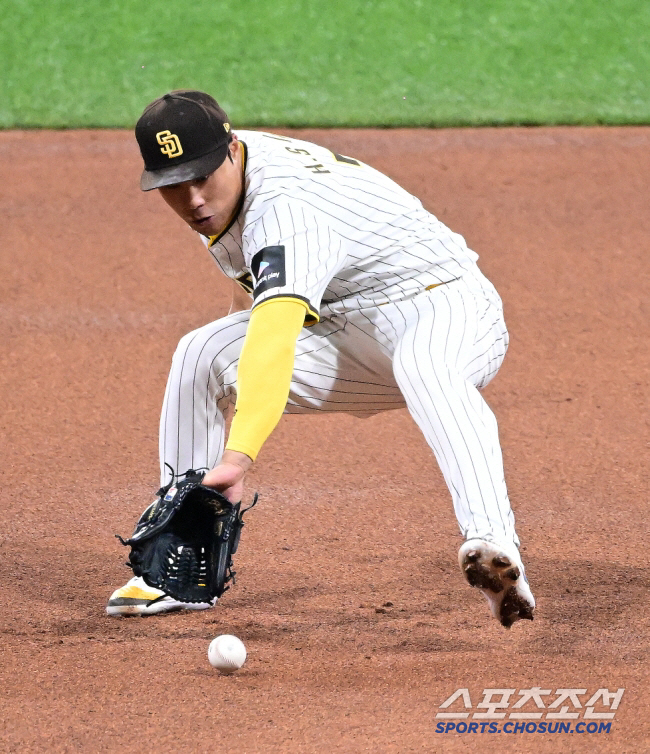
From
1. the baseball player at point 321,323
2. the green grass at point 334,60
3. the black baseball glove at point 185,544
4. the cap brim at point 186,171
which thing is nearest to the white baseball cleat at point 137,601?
the baseball player at point 321,323

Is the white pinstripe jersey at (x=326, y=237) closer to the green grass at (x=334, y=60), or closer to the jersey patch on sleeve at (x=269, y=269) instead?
the jersey patch on sleeve at (x=269, y=269)

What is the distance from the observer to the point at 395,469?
4.66 metres

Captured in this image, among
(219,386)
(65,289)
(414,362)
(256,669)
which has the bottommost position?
(65,289)

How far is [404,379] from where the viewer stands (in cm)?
307

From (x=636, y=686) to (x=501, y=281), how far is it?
151 inches

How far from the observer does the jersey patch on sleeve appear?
9.42ft

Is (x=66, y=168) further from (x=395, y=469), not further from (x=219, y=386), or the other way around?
(x=219, y=386)

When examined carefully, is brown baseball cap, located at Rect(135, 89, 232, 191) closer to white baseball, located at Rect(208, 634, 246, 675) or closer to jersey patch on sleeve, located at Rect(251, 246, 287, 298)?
jersey patch on sleeve, located at Rect(251, 246, 287, 298)

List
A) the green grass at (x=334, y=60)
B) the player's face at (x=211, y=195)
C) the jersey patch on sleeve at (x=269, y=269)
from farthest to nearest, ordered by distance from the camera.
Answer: the green grass at (x=334, y=60)
the player's face at (x=211, y=195)
the jersey patch on sleeve at (x=269, y=269)

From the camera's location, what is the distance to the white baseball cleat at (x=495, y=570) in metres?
2.79

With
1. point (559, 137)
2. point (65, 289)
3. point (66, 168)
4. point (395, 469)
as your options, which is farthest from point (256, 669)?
point (559, 137)

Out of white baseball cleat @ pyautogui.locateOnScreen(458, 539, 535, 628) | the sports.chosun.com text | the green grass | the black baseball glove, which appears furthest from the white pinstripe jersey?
the green grass

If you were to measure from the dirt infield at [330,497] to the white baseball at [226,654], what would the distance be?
55 mm

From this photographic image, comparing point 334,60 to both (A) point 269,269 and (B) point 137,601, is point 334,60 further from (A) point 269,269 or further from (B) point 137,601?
(A) point 269,269
